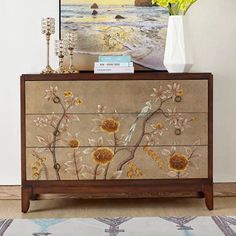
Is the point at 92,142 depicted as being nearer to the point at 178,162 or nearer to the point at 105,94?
the point at 105,94

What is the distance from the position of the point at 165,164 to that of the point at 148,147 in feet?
0.46

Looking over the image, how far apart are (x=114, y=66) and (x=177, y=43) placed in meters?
0.41

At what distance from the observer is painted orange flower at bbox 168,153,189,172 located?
3311 millimetres

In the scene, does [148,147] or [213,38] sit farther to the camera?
[213,38]

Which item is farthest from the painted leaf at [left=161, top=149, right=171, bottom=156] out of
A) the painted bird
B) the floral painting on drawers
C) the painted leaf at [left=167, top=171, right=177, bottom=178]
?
the painted bird

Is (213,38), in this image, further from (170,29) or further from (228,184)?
(228,184)

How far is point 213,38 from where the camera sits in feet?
12.2

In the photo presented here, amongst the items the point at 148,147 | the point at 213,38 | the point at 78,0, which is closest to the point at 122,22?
the point at 78,0

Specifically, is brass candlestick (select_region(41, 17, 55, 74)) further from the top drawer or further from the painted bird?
the painted bird

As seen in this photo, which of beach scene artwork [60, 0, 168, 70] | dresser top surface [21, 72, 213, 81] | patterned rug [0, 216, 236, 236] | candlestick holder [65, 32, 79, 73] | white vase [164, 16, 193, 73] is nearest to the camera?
patterned rug [0, 216, 236, 236]

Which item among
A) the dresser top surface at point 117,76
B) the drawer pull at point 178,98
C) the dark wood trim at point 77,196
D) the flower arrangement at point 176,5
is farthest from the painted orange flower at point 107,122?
the flower arrangement at point 176,5

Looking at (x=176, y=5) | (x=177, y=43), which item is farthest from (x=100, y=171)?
(x=176, y=5)

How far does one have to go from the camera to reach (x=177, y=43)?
343 centimetres

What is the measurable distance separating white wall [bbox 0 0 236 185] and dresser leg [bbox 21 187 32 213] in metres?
0.43
